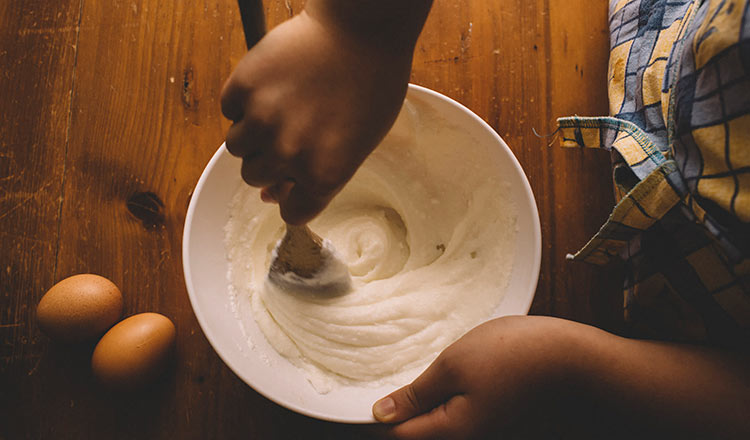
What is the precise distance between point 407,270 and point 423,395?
0.72ft

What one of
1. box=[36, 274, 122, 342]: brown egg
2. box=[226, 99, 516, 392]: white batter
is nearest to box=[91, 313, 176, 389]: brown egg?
box=[36, 274, 122, 342]: brown egg

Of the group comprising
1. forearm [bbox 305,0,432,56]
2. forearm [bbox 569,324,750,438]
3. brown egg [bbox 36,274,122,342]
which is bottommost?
forearm [bbox 569,324,750,438]

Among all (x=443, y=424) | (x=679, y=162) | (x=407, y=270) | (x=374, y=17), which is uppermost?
(x=374, y=17)

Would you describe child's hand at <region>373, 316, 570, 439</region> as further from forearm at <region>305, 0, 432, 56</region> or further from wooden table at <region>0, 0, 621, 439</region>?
forearm at <region>305, 0, 432, 56</region>

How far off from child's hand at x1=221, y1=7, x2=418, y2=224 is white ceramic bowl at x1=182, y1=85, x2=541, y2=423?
24 cm

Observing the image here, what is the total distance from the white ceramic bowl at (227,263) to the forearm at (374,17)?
22cm

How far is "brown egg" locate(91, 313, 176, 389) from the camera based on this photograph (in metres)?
0.64

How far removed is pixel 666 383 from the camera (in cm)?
53

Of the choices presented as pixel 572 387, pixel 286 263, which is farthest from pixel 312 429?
pixel 572 387

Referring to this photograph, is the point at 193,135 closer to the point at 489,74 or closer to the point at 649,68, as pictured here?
the point at 489,74

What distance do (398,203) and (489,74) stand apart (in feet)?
0.86

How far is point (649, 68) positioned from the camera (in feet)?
2.06

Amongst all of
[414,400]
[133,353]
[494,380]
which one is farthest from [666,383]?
[133,353]

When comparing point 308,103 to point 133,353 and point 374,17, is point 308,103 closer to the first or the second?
point 374,17
